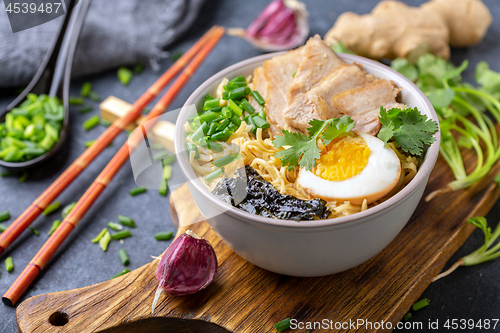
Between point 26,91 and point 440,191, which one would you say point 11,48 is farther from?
point 440,191

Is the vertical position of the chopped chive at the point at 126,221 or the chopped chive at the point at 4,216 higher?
the chopped chive at the point at 4,216

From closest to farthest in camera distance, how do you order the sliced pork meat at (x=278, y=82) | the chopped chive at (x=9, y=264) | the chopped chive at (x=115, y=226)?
the sliced pork meat at (x=278, y=82) → the chopped chive at (x=9, y=264) → the chopped chive at (x=115, y=226)

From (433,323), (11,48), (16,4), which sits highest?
(16,4)

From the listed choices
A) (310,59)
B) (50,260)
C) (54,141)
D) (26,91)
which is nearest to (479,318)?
(310,59)

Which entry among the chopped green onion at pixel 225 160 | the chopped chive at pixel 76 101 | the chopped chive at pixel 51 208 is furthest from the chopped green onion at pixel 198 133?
the chopped chive at pixel 76 101


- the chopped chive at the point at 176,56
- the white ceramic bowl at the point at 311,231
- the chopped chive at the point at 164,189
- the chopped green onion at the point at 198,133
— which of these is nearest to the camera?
the white ceramic bowl at the point at 311,231

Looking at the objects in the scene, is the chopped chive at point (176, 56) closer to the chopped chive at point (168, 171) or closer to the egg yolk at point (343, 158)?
the chopped chive at point (168, 171)
